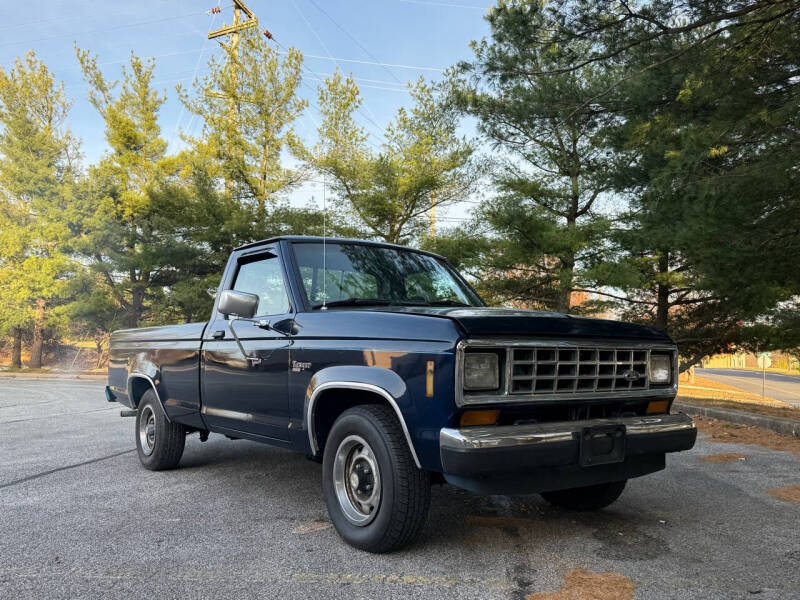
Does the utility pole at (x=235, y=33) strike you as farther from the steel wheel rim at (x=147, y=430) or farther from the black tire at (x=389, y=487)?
the black tire at (x=389, y=487)

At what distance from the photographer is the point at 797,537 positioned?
3.80 meters

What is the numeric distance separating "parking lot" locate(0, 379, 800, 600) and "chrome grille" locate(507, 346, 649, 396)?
36.6 inches

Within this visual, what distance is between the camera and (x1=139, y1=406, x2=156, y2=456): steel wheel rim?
5.93 m

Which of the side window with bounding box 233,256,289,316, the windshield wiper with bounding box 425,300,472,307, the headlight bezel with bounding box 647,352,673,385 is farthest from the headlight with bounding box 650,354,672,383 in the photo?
the side window with bounding box 233,256,289,316

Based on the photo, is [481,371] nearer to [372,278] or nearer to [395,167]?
[372,278]

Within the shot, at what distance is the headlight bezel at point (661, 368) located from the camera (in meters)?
3.94

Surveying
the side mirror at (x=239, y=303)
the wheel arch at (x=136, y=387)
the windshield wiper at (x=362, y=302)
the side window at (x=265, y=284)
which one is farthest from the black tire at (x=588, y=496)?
the wheel arch at (x=136, y=387)

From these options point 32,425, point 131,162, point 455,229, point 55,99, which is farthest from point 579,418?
point 55,99

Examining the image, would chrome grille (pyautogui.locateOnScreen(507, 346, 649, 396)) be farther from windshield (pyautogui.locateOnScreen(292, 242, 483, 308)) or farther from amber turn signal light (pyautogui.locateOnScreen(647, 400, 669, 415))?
windshield (pyautogui.locateOnScreen(292, 242, 483, 308))

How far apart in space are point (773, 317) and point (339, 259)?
37.4ft

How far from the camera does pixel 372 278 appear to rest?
4.55 meters

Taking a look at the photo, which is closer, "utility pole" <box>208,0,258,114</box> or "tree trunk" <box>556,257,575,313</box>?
"tree trunk" <box>556,257,575,313</box>

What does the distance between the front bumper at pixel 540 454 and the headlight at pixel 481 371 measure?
0.21 m

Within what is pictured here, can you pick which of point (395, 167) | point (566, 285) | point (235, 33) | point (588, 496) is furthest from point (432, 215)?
point (588, 496)
